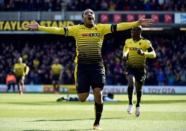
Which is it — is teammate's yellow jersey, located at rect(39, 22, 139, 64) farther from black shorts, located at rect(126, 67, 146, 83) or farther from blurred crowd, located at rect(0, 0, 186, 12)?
blurred crowd, located at rect(0, 0, 186, 12)

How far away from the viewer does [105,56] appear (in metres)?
47.5

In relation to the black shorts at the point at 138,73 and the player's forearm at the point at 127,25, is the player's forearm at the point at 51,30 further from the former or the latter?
the black shorts at the point at 138,73

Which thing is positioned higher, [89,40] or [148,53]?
[89,40]

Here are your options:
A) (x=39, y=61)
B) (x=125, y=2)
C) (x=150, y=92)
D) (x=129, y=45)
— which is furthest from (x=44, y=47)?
(x=129, y=45)

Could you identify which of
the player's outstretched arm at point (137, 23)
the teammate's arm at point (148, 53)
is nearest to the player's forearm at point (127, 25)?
the player's outstretched arm at point (137, 23)

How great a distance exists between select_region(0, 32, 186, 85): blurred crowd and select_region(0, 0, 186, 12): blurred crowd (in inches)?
101

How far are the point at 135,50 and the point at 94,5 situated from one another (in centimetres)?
2990

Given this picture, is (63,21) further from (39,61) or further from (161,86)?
(161,86)

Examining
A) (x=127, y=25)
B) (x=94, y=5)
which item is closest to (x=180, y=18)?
(x=94, y=5)

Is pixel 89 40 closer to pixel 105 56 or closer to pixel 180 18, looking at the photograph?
pixel 180 18

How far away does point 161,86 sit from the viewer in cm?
4344

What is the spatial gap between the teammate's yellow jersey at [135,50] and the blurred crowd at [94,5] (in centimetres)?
2893

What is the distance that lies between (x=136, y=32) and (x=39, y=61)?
29.5 meters

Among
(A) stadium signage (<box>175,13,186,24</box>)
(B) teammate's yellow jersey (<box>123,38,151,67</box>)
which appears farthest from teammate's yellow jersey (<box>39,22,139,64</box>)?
(A) stadium signage (<box>175,13,186,24</box>)
